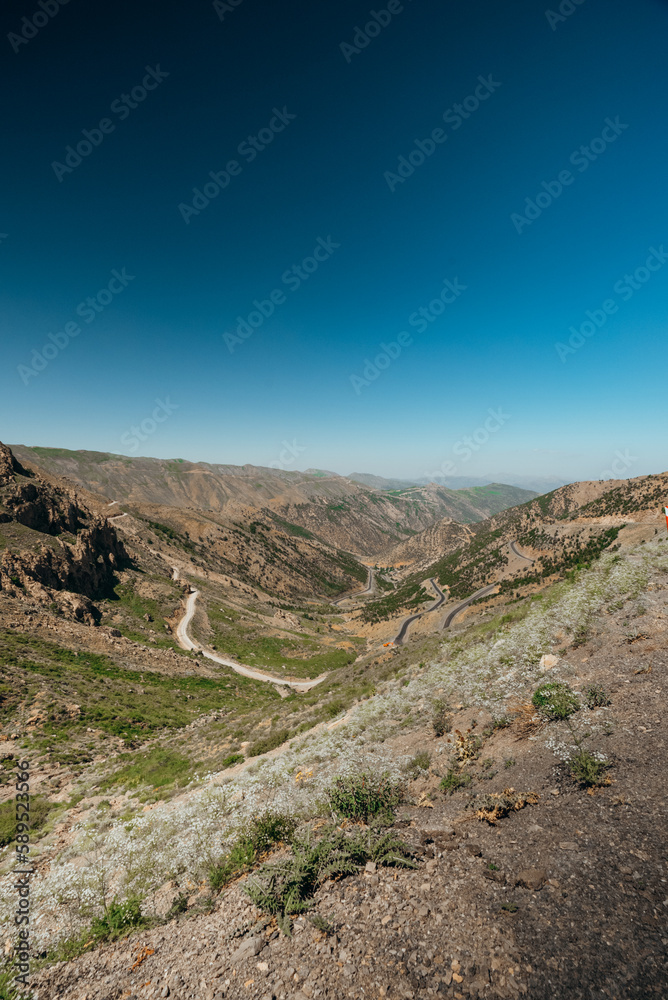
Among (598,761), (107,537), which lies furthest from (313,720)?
(107,537)

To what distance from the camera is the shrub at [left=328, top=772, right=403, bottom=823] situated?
28.9 feet

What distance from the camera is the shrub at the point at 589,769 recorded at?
7430 mm

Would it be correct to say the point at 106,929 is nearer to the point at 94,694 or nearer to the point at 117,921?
the point at 117,921

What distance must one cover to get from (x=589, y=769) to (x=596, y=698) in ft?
10.3

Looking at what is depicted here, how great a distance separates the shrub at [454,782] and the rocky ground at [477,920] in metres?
0.20

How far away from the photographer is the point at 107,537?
222 feet

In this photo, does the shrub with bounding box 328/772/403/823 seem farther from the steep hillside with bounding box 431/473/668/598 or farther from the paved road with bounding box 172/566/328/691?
the paved road with bounding box 172/566/328/691

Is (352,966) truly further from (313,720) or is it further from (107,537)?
(107,537)

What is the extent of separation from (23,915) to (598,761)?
1423 centimetres

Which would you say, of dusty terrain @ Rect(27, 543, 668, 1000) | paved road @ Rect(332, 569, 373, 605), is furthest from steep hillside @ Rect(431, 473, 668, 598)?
dusty terrain @ Rect(27, 543, 668, 1000)

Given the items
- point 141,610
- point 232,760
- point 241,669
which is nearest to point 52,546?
point 141,610

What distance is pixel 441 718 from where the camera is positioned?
12.3 meters

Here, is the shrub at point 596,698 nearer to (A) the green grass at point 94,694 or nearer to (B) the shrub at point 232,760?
(B) the shrub at point 232,760

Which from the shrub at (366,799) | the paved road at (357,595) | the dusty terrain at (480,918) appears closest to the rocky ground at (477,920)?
the dusty terrain at (480,918)
